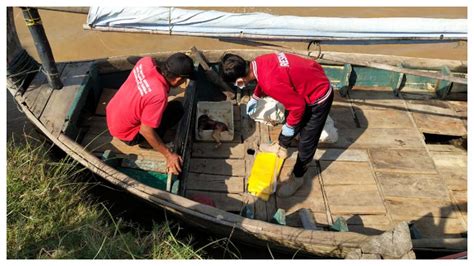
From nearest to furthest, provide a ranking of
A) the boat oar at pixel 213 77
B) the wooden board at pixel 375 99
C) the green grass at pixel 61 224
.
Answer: the green grass at pixel 61 224 < the boat oar at pixel 213 77 < the wooden board at pixel 375 99

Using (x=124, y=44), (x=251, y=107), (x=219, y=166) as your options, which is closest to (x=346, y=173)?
(x=251, y=107)

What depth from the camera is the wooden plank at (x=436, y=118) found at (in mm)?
5164

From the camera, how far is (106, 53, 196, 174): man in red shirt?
3801 millimetres

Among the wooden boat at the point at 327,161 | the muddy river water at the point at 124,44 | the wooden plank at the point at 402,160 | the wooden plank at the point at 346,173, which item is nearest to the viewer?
the wooden boat at the point at 327,161

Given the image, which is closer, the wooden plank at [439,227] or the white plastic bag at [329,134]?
the wooden plank at [439,227]

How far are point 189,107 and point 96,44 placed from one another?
15.8ft

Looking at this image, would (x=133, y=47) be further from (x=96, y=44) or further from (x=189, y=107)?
(x=189, y=107)

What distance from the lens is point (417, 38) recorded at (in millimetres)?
4188

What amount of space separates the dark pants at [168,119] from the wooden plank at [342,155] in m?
1.63

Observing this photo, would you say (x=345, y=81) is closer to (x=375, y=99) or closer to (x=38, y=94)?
(x=375, y=99)

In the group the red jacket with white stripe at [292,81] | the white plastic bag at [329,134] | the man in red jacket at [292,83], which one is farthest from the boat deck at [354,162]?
the red jacket with white stripe at [292,81]

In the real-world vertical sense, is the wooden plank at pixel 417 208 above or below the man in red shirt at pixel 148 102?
below

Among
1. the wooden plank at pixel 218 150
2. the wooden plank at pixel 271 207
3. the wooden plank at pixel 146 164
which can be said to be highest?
the wooden plank at pixel 146 164

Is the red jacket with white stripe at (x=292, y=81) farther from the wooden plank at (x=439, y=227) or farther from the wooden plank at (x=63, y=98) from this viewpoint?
the wooden plank at (x=63, y=98)
